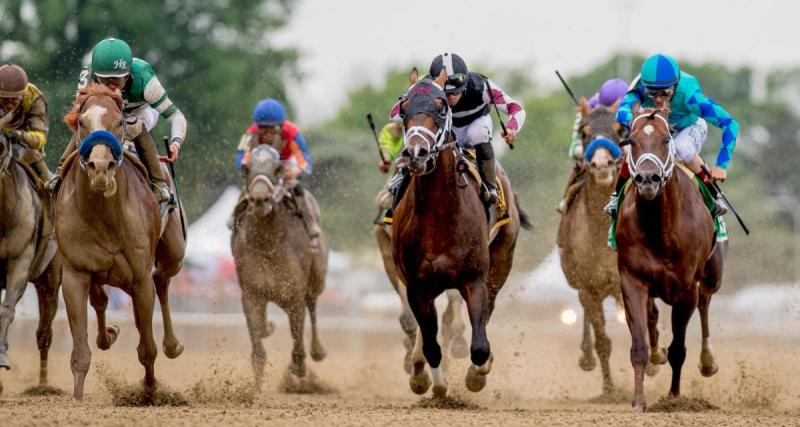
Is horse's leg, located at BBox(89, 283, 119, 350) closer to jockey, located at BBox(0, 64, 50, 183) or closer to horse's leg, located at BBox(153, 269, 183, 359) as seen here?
horse's leg, located at BBox(153, 269, 183, 359)

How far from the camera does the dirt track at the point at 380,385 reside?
1035 centimetres

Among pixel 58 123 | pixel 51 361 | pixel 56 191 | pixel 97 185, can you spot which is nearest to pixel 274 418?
pixel 97 185

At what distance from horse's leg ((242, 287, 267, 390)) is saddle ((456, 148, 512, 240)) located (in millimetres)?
3674

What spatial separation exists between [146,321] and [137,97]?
1.92 metres

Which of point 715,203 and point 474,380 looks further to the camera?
point 715,203

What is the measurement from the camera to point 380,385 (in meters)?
17.1

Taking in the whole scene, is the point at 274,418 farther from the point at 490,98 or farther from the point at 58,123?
the point at 58,123

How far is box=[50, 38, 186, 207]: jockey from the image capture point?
11.7m

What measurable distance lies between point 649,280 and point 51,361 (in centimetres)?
967

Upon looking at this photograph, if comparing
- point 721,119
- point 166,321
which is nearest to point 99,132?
point 166,321

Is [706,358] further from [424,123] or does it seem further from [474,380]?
[424,123]

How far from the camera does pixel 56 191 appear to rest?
11.9 metres

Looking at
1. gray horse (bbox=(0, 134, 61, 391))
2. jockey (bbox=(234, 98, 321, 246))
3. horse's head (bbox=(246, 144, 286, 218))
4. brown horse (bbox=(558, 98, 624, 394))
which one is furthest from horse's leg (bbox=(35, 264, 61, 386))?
brown horse (bbox=(558, 98, 624, 394))

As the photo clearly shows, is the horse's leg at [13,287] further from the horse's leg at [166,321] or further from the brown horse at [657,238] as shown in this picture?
the brown horse at [657,238]
